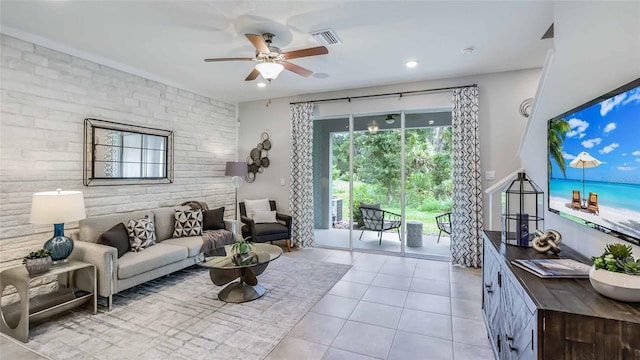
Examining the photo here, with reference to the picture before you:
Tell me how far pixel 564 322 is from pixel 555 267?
1.88 feet

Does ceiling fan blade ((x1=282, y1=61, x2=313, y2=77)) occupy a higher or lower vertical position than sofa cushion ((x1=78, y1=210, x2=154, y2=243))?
higher

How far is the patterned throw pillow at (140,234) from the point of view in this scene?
3.49 metres

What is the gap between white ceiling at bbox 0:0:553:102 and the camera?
104 inches

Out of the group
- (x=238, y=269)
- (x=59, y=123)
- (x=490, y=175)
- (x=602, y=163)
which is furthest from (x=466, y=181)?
(x=59, y=123)

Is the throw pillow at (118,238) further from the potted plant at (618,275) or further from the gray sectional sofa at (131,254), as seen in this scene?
the potted plant at (618,275)

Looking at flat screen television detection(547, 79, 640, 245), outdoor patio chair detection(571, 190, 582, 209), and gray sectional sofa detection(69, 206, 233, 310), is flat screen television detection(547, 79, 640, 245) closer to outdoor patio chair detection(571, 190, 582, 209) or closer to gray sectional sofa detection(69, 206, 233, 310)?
outdoor patio chair detection(571, 190, 582, 209)

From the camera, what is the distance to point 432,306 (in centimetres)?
306

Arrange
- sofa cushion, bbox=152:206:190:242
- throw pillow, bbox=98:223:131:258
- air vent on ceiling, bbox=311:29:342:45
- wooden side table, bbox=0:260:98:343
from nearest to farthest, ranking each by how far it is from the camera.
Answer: wooden side table, bbox=0:260:98:343
air vent on ceiling, bbox=311:29:342:45
throw pillow, bbox=98:223:131:258
sofa cushion, bbox=152:206:190:242

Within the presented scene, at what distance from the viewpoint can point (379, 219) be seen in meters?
5.14

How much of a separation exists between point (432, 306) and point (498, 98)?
317 centimetres

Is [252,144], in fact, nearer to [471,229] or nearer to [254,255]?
[254,255]

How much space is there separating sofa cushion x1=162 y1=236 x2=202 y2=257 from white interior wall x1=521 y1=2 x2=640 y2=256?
12.7ft

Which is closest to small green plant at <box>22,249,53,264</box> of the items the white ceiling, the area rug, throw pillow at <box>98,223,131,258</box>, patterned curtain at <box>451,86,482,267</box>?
throw pillow at <box>98,223,131,258</box>

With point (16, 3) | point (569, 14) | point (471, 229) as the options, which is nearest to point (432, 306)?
point (471, 229)
